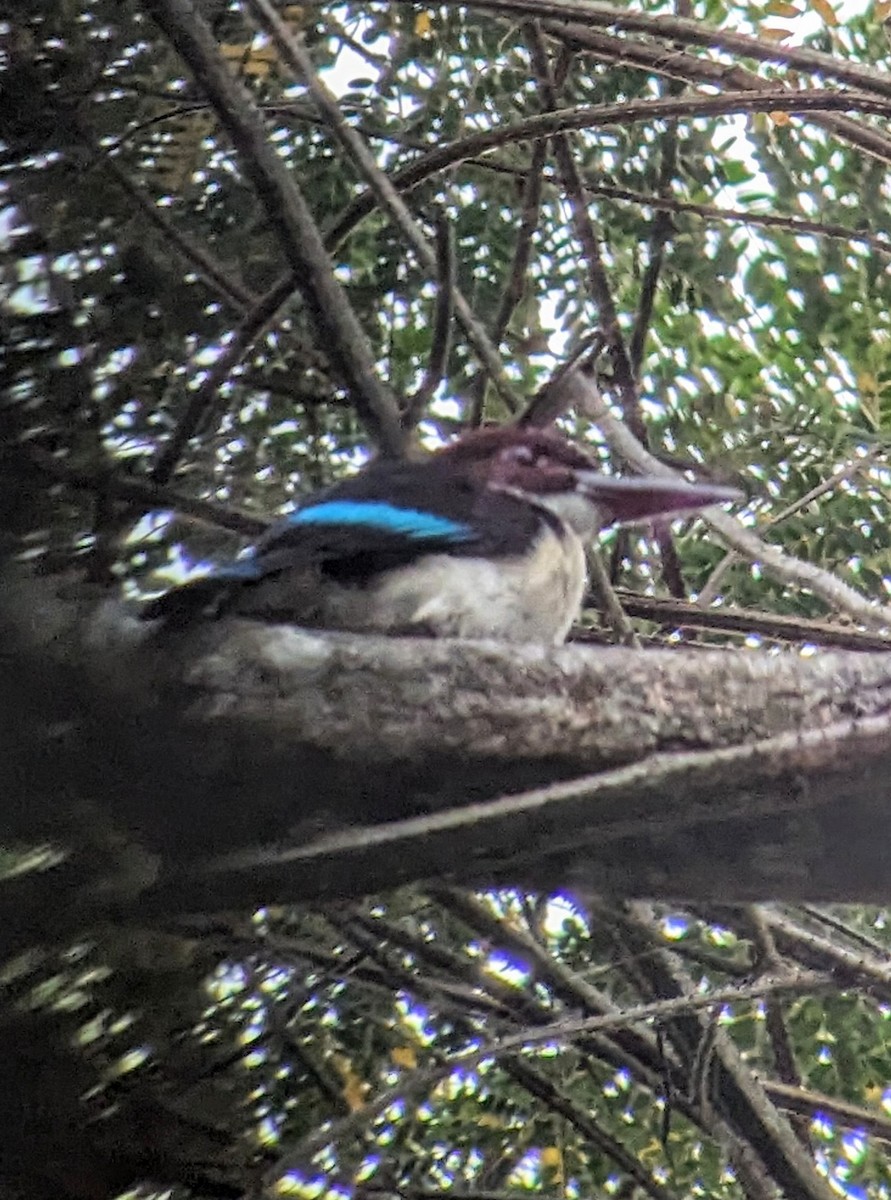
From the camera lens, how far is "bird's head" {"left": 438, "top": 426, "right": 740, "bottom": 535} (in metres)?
1.03

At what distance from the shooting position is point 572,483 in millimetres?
1071

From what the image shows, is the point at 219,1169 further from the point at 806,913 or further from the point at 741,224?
the point at 741,224

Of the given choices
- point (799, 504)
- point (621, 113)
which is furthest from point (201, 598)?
point (799, 504)

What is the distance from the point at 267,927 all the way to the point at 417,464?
1.37 feet

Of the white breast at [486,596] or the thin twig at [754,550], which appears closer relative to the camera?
the white breast at [486,596]

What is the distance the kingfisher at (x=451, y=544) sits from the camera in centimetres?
75

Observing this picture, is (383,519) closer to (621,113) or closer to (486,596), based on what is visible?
(486,596)

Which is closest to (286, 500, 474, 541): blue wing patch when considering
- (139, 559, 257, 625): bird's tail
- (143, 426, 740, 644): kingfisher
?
(143, 426, 740, 644): kingfisher

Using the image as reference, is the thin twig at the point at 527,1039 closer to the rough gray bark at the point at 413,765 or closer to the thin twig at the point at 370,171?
the rough gray bark at the point at 413,765

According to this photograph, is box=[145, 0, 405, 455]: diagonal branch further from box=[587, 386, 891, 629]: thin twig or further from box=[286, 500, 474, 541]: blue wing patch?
box=[587, 386, 891, 629]: thin twig

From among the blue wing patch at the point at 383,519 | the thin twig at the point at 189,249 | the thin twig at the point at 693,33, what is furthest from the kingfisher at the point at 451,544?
the thin twig at the point at 693,33

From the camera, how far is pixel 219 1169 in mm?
518

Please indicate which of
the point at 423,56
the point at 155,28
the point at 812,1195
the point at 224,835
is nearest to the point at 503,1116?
the point at 812,1195

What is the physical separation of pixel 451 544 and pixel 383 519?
63 mm
